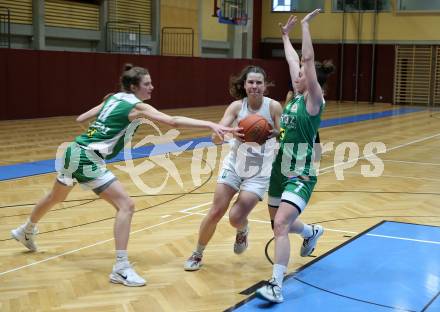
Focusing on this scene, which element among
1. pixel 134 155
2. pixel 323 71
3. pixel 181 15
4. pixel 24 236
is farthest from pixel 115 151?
pixel 181 15

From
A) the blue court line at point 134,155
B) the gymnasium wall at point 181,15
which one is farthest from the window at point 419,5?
the blue court line at point 134,155

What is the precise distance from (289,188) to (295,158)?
242mm

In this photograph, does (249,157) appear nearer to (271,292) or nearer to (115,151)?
(115,151)

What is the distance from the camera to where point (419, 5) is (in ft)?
90.5

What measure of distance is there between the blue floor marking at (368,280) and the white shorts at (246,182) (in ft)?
2.46

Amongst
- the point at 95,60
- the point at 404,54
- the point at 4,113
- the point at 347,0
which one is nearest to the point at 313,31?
the point at 347,0

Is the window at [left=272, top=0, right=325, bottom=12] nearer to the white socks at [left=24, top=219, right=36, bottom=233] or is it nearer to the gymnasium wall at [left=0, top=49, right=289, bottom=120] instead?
the gymnasium wall at [left=0, top=49, right=289, bottom=120]

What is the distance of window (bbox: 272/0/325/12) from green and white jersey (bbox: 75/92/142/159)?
85.0 ft

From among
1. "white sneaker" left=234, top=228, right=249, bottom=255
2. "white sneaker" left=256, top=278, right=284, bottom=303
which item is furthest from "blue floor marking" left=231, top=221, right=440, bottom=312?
"white sneaker" left=234, top=228, right=249, bottom=255

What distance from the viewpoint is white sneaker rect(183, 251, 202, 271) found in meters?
5.14

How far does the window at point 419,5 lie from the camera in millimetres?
27281

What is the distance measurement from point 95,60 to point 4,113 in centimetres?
371

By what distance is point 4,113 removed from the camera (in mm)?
17266

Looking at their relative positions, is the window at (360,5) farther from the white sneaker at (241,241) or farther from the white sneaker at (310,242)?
the white sneaker at (241,241)
